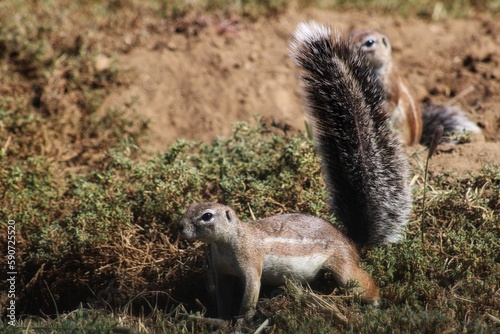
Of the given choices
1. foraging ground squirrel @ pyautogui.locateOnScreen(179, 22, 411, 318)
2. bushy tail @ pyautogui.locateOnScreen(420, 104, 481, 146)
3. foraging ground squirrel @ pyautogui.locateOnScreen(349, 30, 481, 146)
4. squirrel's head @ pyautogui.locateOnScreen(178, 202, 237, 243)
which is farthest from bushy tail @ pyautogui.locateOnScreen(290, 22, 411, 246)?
foraging ground squirrel @ pyautogui.locateOnScreen(349, 30, 481, 146)

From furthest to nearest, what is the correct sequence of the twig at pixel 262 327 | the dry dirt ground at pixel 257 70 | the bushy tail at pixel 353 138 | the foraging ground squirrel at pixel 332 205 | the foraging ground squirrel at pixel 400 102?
1. the dry dirt ground at pixel 257 70
2. the foraging ground squirrel at pixel 400 102
3. the bushy tail at pixel 353 138
4. the foraging ground squirrel at pixel 332 205
5. the twig at pixel 262 327

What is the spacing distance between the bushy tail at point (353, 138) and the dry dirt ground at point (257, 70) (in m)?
2.08

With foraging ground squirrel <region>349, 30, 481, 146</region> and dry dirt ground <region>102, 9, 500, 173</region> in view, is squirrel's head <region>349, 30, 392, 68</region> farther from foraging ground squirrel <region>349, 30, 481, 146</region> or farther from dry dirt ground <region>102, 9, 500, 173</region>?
dry dirt ground <region>102, 9, 500, 173</region>

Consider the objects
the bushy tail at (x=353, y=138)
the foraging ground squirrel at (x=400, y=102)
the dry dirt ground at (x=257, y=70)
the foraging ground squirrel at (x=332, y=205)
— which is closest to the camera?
the foraging ground squirrel at (x=332, y=205)

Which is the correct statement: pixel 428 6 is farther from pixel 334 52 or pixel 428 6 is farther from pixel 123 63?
pixel 334 52

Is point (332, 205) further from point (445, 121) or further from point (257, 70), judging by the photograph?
point (257, 70)

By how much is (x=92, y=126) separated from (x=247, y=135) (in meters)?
1.71

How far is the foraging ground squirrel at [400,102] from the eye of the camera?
6.87 meters

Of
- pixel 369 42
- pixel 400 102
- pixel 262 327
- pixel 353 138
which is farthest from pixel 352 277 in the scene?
pixel 369 42

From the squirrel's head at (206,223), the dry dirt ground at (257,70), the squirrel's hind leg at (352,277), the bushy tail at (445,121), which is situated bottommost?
the squirrel's hind leg at (352,277)

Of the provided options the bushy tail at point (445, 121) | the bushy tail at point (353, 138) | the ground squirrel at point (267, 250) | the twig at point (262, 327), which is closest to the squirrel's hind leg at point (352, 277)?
the ground squirrel at point (267, 250)

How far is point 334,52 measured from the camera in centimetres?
448

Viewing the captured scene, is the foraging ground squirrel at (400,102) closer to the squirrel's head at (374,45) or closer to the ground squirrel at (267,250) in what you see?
the squirrel's head at (374,45)

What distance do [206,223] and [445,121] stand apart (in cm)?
357
